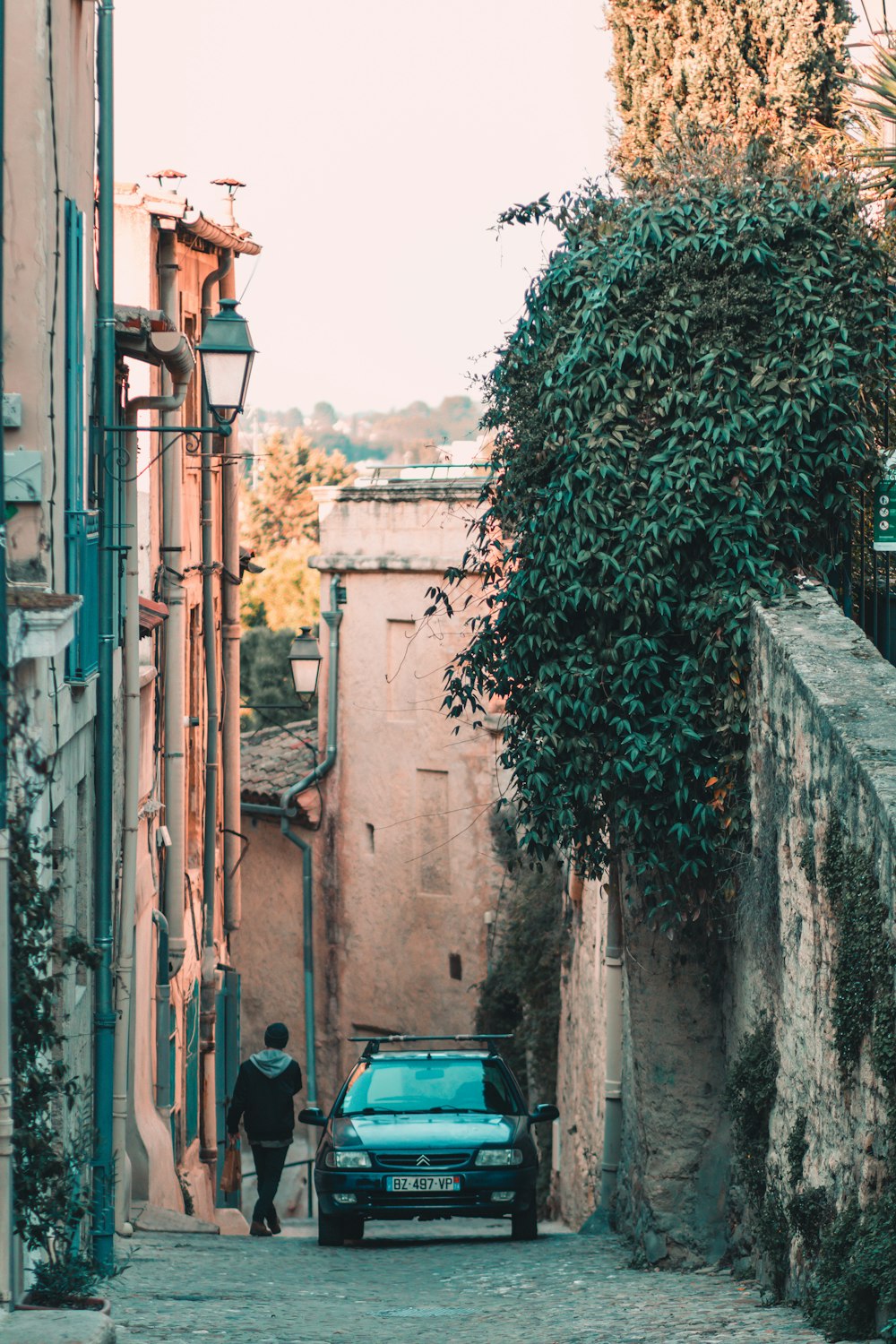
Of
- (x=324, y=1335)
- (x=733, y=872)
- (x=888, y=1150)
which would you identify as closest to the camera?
(x=888, y=1150)

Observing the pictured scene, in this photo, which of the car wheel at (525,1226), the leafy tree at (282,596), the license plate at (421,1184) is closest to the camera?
the license plate at (421,1184)

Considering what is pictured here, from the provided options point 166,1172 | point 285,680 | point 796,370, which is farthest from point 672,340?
point 285,680

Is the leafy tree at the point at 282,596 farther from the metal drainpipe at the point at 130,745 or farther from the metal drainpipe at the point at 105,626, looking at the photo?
the metal drainpipe at the point at 105,626

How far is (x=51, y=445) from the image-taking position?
8.80 meters

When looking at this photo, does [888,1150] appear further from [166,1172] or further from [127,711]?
[166,1172]

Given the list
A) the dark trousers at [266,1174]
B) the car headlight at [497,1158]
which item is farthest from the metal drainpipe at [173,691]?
the car headlight at [497,1158]

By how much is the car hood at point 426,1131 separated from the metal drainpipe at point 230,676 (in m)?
8.26

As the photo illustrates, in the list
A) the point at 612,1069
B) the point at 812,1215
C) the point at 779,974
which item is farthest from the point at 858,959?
the point at 612,1069

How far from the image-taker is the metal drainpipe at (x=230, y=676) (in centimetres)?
2036

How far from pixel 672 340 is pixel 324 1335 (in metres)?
6.22

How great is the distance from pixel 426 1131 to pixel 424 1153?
0.90 ft

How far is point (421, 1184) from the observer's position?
39.5ft

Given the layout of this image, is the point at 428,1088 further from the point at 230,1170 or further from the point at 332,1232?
the point at 230,1170

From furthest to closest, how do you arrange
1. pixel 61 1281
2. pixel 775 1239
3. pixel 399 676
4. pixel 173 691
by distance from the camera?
pixel 399 676, pixel 173 691, pixel 775 1239, pixel 61 1281
